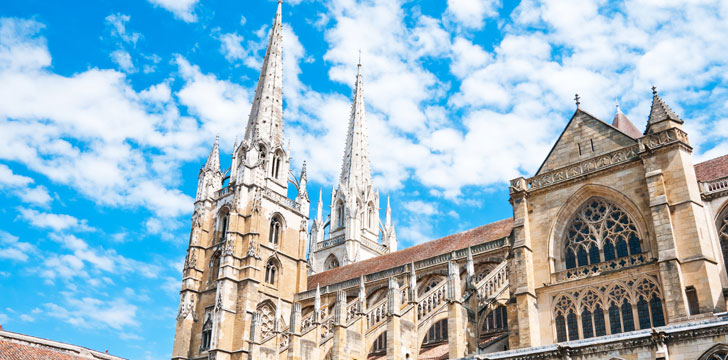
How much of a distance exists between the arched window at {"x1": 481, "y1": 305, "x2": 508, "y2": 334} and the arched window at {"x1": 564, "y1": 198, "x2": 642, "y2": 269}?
19.7ft

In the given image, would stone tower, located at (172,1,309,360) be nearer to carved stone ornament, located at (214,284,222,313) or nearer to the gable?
carved stone ornament, located at (214,284,222,313)

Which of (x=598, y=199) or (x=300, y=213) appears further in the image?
(x=300, y=213)

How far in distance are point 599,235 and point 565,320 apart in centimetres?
278

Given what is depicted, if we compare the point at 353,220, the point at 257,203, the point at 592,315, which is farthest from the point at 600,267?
the point at 353,220

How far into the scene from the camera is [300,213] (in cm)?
3956

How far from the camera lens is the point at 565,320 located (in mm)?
18578

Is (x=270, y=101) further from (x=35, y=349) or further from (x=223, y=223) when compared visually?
(x=35, y=349)

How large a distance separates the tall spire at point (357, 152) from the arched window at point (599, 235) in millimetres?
31081

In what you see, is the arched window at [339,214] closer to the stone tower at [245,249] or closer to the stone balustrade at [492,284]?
the stone tower at [245,249]

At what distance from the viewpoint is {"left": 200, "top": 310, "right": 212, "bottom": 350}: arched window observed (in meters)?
33.7

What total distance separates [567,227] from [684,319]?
15.9 ft

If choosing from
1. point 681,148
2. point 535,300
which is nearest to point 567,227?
point 535,300

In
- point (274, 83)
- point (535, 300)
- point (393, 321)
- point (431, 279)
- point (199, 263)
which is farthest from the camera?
point (274, 83)

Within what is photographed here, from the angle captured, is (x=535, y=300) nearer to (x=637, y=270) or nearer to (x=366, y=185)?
(x=637, y=270)
